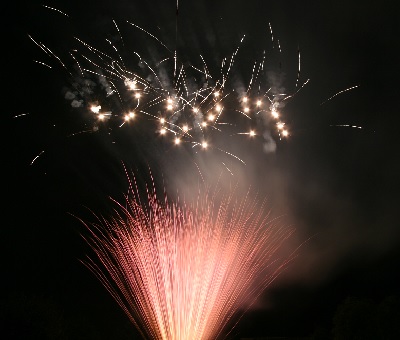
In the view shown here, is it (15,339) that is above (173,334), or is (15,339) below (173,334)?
above

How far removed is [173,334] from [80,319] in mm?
16773

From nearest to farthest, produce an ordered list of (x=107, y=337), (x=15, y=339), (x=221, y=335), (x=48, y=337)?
(x=15, y=339) → (x=48, y=337) → (x=107, y=337) → (x=221, y=335)

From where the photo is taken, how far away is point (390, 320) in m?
27.0

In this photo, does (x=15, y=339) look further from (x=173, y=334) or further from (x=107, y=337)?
(x=173, y=334)

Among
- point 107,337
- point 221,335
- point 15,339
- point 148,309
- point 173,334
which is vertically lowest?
point 173,334

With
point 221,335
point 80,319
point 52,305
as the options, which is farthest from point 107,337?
point 221,335

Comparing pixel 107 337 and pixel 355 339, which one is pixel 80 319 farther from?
pixel 355 339

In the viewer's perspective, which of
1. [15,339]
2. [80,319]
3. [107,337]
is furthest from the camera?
[107,337]

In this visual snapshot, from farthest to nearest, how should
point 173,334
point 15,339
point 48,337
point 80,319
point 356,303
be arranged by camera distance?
point 356,303 → point 80,319 → point 48,337 → point 15,339 → point 173,334

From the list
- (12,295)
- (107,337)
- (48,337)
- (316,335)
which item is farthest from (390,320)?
(12,295)

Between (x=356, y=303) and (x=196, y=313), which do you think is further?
(x=356, y=303)

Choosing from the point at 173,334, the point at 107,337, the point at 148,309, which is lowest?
the point at 173,334

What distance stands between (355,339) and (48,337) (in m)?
19.3

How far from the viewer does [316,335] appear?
33.1 meters
